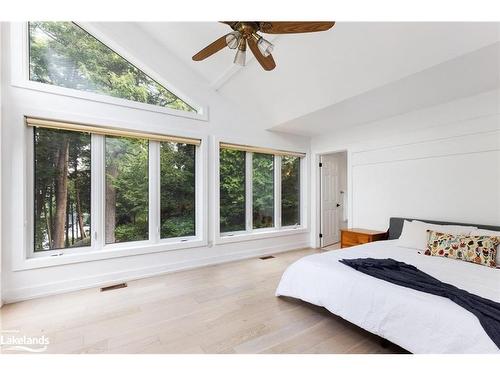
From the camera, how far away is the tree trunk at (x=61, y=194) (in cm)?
277

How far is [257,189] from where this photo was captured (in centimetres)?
443

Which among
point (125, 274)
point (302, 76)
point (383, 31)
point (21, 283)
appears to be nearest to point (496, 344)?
point (383, 31)

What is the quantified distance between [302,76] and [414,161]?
208cm

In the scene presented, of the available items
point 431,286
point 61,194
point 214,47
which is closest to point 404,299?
point 431,286

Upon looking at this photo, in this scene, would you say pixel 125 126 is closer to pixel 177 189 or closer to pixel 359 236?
pixel 177 189

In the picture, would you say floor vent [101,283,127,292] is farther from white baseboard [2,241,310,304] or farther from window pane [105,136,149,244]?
window pane [105,136,149,244]

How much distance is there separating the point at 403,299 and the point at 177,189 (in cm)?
304

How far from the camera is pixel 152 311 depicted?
2260 mm

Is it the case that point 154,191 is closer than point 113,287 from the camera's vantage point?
No

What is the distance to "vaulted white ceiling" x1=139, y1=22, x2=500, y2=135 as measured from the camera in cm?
204

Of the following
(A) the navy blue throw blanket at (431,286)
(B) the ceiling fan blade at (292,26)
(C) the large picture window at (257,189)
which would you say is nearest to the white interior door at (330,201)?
(C) the large picture window at (257,189)

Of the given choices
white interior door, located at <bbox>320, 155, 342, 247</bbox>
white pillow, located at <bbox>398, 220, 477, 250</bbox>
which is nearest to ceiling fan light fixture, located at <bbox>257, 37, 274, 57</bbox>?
white pillow, located at <bbox>398, 220, 477, 250</bbox>
